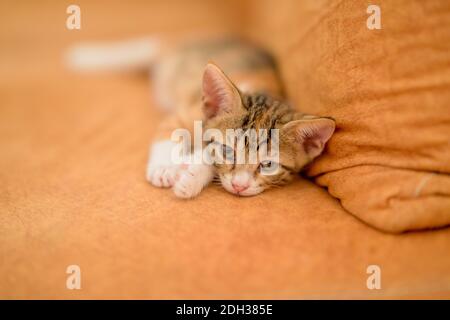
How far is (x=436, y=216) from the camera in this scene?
3.11 ft

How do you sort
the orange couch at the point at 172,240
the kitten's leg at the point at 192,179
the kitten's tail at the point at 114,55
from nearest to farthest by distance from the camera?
the orange couch at the point at 172,240, the kitten's leg at the point at 192,179, the kitten's tail at the point at 114,55

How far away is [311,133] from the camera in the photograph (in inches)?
47.1

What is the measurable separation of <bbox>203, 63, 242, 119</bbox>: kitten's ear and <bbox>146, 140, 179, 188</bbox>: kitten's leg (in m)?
0.19

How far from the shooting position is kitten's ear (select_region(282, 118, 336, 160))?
3.76 feet

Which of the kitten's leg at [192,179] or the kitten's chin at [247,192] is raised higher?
the kitten's leg at [192,179]

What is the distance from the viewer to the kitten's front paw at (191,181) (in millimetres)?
1118

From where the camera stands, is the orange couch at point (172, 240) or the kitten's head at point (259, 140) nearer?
the orange couch at point (172, 240)

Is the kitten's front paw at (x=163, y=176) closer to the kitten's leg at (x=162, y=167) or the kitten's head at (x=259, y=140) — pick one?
the kitten's leg at (x=162, y=167)

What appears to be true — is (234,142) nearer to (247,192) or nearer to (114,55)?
(247,192)

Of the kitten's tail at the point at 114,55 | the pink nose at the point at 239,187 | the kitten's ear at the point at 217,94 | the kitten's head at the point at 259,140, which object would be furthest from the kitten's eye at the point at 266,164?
the kitten's tail at the point at 114,55

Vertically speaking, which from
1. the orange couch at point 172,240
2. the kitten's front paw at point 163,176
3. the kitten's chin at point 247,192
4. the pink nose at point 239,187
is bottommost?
the orange couch at point 172,240

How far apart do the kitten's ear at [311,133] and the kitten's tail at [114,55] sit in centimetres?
135

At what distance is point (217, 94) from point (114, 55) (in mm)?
1316

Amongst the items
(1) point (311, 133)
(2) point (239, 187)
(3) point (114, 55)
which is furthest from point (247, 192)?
(3) point (114, 55)
